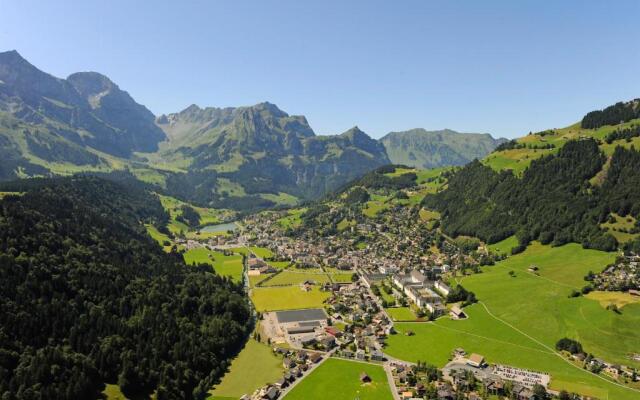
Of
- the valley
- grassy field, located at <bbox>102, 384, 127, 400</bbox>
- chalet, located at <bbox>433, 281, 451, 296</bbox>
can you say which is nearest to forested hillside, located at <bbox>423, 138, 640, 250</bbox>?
the valley

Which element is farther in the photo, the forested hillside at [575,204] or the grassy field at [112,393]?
the forested hillside at [575,204]

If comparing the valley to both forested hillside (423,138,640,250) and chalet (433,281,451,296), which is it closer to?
chalet (433,281,451,296)

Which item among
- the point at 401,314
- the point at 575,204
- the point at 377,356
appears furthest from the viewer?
the point at 575,204

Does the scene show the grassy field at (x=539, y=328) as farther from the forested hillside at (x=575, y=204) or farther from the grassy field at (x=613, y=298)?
the forested hillside at (x=575, y=204)

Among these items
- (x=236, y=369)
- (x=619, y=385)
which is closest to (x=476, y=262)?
(x=619, y=385)

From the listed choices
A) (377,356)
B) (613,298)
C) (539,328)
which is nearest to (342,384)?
(377,356)

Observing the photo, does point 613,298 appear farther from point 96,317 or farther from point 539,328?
point 96,317

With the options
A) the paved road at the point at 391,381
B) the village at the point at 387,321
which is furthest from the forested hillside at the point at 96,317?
the paved road at the point at 391,381
